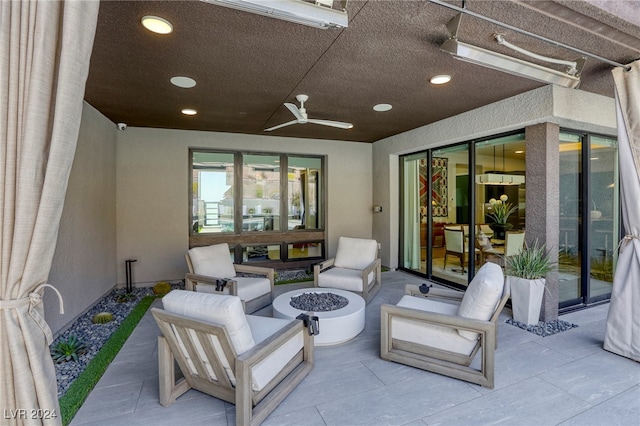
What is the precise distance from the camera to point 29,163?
1.40 meters

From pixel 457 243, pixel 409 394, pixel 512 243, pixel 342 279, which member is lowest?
pixel 409 394

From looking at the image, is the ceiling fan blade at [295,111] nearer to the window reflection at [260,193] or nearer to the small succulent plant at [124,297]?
the window reflection at [260,193]

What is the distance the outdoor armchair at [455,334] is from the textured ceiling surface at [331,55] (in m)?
2.02

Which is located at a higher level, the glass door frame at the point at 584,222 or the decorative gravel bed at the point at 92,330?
the glass door frame at the point at 584,222

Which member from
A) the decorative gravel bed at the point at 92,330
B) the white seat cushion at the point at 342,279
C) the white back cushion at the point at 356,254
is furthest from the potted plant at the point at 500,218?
the decorative gravel bed at the point at 92,330

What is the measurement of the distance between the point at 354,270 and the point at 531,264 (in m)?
2.30

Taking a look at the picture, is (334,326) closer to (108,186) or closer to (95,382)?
(95,382)

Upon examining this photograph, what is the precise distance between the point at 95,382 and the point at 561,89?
5.54m

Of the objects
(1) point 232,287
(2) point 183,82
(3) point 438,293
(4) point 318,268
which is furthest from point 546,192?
(2) point 183,82

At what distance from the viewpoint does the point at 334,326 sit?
3.11 m

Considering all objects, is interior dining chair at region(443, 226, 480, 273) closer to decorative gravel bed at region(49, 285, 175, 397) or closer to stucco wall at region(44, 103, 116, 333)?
decorative gravel bed at region(49, 285, 175, 397)

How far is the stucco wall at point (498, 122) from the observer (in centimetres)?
360

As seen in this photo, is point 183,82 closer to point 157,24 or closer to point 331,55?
point 157,24

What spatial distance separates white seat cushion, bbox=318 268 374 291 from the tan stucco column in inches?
89.7
